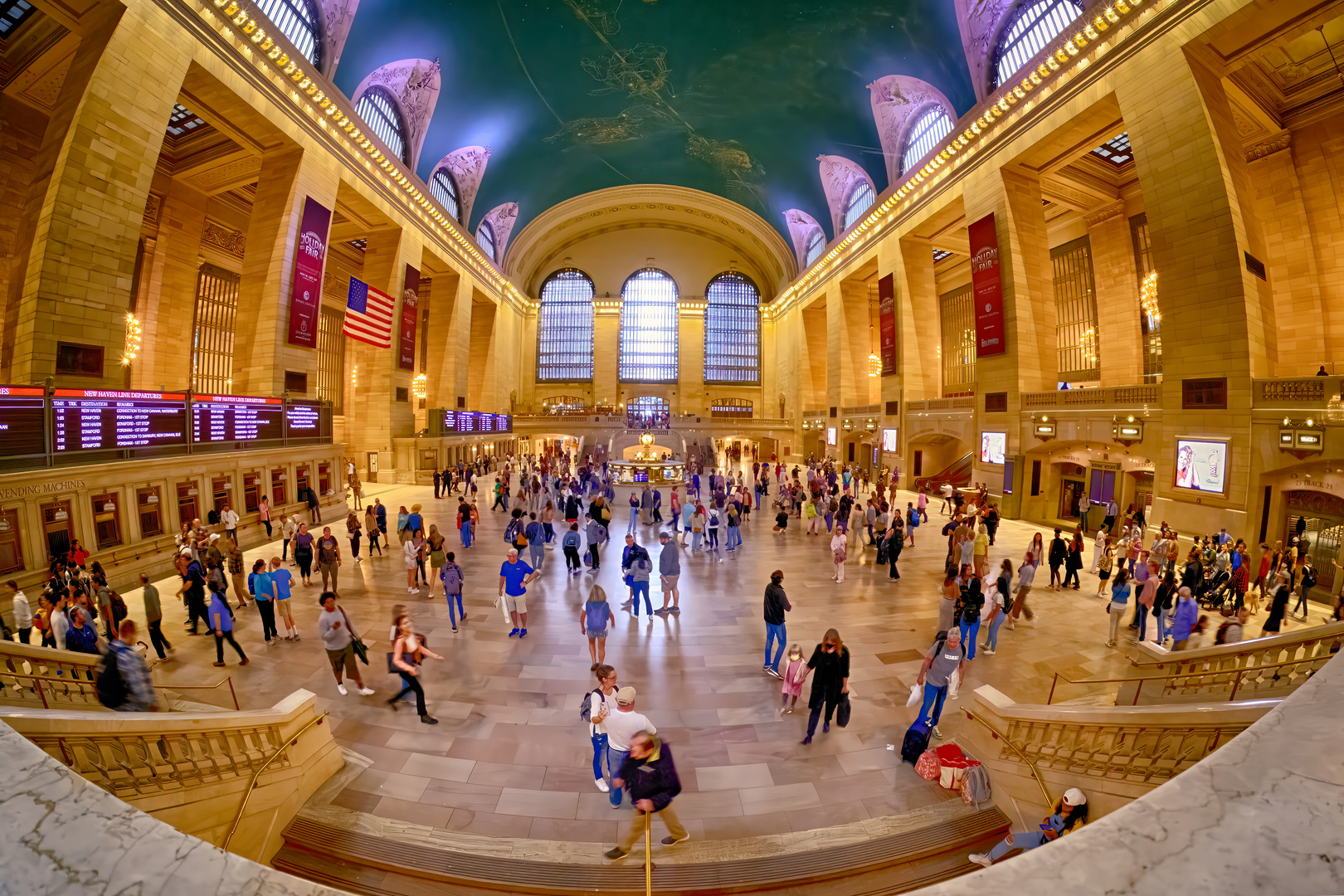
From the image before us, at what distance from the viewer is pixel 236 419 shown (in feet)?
45.0

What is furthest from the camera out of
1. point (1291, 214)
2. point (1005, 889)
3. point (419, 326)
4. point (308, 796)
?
point (419, 326)

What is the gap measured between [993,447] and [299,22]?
28084 millimetres

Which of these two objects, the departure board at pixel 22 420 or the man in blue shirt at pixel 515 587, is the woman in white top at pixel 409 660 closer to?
the man in blue shirt at pixel 515 587

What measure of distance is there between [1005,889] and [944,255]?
3480cm

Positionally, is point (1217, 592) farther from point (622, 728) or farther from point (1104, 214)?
point (1104, 214)

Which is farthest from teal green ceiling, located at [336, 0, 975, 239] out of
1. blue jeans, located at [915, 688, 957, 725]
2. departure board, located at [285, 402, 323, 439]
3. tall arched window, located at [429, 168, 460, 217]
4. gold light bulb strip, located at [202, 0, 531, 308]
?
A: blue jeans, located at [915, 688, 957, 725]

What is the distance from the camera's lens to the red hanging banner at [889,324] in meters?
25.1

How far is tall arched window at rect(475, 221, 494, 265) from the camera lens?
117 feet

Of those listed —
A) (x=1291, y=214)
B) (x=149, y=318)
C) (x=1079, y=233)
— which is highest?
(x=1079, y=233)

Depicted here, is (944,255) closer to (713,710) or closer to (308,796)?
(713,710)

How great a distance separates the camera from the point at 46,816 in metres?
1.30

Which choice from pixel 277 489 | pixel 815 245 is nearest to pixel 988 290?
pixel 815 245

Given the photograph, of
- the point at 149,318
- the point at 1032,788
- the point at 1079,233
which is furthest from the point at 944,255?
the point at 149,318

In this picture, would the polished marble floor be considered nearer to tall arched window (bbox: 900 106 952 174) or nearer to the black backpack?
the black backpack
